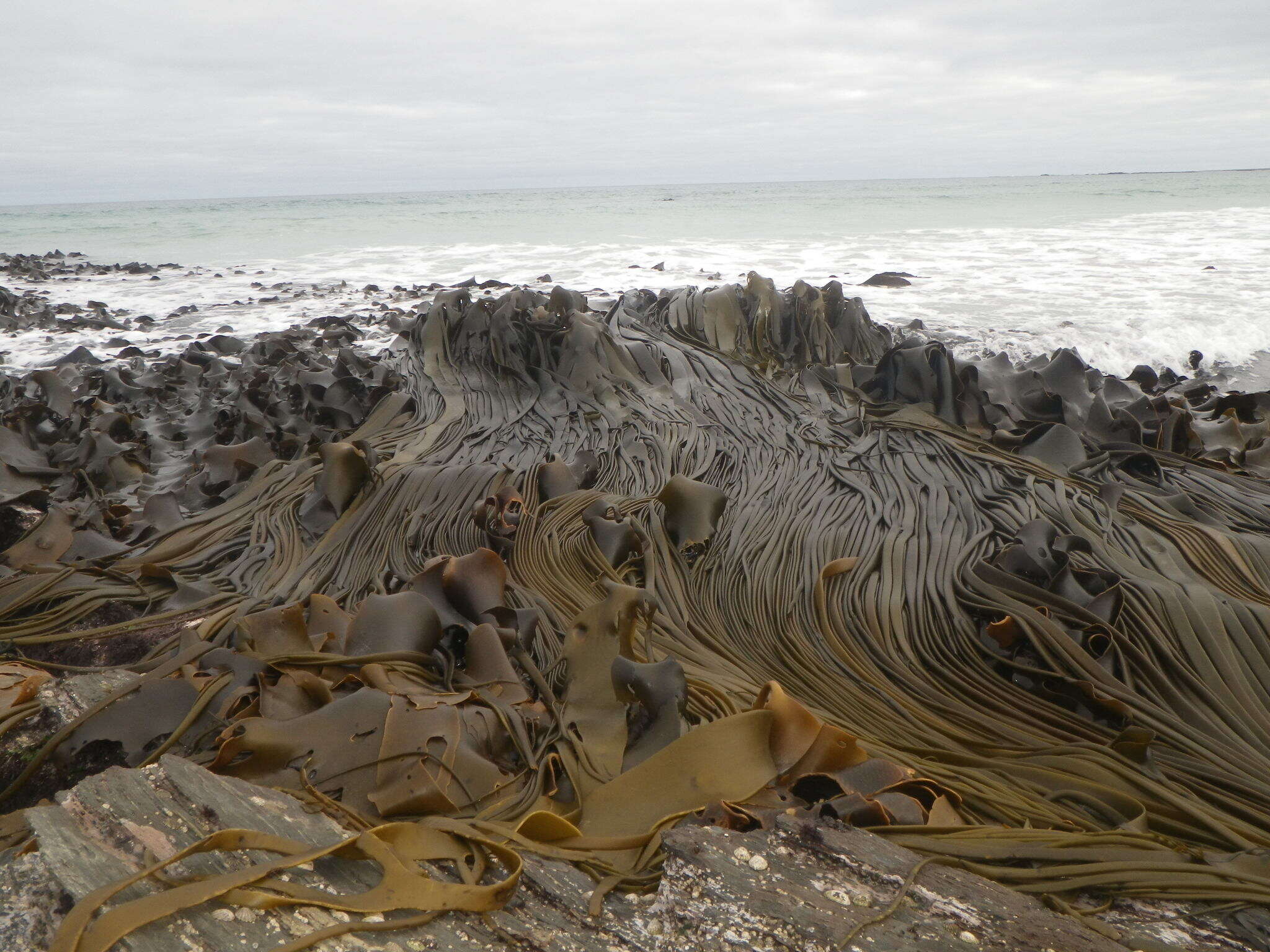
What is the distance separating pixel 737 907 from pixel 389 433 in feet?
8.97

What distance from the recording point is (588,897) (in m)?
1.04

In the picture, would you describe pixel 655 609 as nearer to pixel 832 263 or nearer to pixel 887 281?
pixel 887 281

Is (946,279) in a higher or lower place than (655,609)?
higher

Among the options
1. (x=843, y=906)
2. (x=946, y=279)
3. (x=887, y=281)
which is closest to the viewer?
(x=843, y=906)

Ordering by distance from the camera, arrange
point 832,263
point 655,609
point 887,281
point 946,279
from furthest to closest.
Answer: point 832,263
point 946,279
point 887,281
point 655,609

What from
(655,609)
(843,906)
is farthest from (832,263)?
(843,906)

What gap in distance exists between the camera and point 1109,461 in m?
2.81

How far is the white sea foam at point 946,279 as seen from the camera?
566cm

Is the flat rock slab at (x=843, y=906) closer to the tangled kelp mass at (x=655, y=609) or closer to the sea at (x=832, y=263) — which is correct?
the tangled kelp mass at (x=655, y=609)

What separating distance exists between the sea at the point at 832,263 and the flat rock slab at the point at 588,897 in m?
4.61

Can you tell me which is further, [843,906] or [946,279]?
[946,279]

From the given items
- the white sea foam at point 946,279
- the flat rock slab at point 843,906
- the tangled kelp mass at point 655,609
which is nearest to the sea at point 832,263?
the white sea foam at point 946,279

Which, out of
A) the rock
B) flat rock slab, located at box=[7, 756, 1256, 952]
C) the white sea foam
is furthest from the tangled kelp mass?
the rock

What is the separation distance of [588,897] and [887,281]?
25.4 feet
